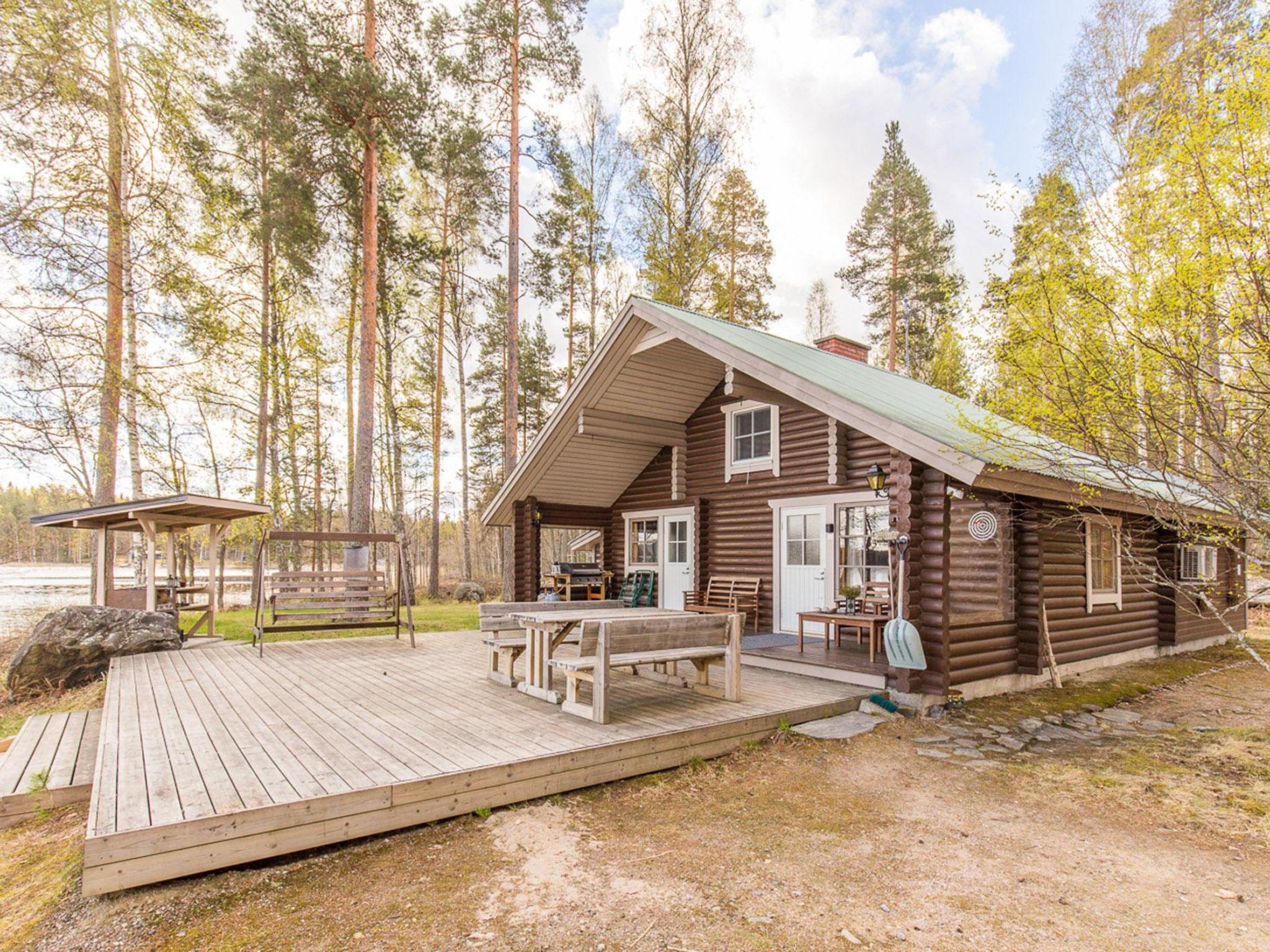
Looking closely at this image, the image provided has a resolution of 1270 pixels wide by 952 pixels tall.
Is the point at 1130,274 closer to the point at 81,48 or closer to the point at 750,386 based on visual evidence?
the point at 750,386

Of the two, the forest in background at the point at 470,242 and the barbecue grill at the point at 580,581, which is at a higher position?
the forest in background at the point at 470,242

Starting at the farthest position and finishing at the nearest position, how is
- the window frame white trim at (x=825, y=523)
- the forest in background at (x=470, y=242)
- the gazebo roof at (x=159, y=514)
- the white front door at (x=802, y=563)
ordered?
the white front door at (x=802, y=563)
the window frame white trim at (x=825, y=523)
the gazebo roof at (x=159, y=514)
the forest in background at (x=470, y=242)

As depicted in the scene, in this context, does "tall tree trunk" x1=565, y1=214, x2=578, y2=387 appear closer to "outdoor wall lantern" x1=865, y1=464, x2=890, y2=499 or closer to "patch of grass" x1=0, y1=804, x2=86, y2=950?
"outdoor wall lantern" x1=865, y1=464, x2=890, y2=499

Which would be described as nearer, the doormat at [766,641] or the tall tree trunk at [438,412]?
the doormat at [766,641]

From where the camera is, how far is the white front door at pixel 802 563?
801 cm

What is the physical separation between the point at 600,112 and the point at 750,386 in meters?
11.9

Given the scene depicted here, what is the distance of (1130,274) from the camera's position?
4.08 meters

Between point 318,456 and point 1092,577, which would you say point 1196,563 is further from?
point 318,456

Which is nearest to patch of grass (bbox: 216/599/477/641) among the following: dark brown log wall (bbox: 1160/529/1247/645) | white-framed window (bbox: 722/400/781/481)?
white-framed window (bbox: 722/400/781/481)

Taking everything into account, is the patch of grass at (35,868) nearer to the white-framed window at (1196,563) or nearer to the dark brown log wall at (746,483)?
the dark brown log wall at (746,483)

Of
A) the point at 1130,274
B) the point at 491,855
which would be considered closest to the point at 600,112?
the point at 1130,274

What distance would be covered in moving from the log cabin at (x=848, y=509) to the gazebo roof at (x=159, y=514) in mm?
3644

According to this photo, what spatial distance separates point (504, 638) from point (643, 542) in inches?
191

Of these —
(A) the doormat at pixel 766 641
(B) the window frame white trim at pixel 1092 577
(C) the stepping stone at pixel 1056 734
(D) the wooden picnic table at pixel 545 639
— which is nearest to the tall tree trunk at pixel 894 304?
(B) the window frame white trim at pixel 1092 577
